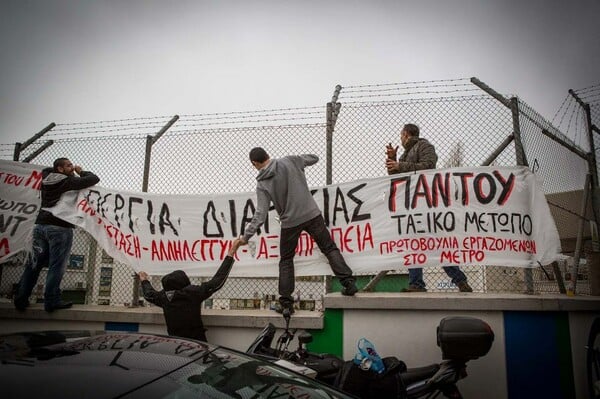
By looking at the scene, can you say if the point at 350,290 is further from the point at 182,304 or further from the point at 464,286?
the point at 182,304

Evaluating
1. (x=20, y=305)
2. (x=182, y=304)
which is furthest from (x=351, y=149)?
(x=20, y=305)

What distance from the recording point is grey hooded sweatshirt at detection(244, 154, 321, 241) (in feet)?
14.4

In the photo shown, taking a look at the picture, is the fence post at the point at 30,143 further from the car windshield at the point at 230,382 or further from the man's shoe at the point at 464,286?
the man's shoe at the point at 464,286

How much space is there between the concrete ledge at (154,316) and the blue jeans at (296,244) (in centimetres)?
35

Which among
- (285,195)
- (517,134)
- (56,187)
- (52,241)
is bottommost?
(52,241)

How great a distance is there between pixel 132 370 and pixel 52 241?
4.70 meters

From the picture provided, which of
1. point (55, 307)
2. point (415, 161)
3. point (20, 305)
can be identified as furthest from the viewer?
point (20, 305)

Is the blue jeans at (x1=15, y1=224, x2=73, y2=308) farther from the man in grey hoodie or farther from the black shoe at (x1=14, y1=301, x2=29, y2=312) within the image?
the man in grey hoodie

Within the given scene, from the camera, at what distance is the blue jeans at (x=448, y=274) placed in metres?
4.45

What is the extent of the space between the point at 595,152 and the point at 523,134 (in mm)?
1419

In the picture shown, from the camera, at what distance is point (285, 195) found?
4492 mm

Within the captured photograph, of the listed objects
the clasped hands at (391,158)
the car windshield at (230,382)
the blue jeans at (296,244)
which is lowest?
the car windshield at (230,382)

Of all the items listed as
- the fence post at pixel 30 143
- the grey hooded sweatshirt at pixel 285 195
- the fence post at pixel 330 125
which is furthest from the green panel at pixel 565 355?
the fence post at pixel 30 143

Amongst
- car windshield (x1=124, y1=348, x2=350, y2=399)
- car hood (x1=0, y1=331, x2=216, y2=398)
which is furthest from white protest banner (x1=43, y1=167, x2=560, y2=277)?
car hood (x1=0, y1=331, x2=216, y2=398)
